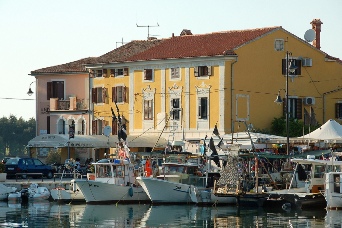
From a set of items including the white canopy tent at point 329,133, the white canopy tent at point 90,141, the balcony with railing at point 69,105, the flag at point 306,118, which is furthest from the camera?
the balcony with railing at point 69,105

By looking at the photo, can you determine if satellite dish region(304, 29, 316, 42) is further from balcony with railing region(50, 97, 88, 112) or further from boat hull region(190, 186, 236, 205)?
boat hull region(190, 186, 236, 205)

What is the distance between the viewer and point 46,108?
88688 mm

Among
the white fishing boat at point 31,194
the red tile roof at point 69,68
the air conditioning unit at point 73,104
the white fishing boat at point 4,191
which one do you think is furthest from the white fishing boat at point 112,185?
the red tile roof at point 69,68

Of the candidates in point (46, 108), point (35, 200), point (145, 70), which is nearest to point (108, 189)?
point (35, 200)

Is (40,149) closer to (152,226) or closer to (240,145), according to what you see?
(240,145)

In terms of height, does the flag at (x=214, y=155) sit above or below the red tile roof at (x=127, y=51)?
below

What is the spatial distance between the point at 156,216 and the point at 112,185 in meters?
7.36

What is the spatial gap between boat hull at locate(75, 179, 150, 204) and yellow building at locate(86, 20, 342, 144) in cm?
1017

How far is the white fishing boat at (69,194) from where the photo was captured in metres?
65.6

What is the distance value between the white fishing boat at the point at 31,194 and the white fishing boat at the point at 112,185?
3673 mm

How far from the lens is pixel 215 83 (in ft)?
254

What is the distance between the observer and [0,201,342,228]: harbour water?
53.2m

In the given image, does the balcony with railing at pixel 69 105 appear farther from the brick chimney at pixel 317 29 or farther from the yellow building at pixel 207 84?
the brick chimney at pixel 317 29

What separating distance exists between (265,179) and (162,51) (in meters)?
21.3
